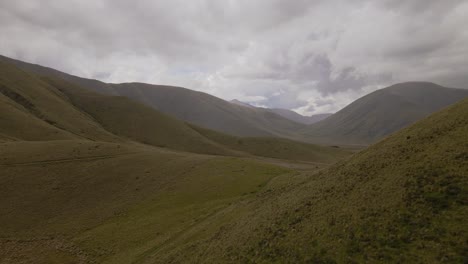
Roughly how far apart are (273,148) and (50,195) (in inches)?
5009

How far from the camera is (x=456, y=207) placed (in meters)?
14.2

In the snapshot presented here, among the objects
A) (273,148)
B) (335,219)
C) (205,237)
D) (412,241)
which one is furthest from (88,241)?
(273,148)

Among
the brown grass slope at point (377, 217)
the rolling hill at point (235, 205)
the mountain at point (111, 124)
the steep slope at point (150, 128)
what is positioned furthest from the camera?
the steep slope at point (150, 128)

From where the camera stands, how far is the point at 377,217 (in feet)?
51.4

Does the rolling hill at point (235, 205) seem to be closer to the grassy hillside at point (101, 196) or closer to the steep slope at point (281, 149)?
the grassy hillside at point (101, 196)

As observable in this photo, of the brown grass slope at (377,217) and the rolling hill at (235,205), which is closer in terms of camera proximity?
the brown grass slope at (377,217)

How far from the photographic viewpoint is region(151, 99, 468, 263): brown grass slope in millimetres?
13312

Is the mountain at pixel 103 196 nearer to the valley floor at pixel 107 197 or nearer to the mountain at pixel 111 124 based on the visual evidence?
the valley floor at pixel 107 197

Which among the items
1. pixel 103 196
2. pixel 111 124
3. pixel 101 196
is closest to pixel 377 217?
pixel 103 196

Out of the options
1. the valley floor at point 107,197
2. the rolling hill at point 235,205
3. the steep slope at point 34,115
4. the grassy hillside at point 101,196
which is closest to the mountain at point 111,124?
the steep slope at point 34,115

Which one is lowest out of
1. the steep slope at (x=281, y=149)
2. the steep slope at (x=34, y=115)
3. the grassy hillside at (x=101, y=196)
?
the grassy hillside at (x=101, y=196)

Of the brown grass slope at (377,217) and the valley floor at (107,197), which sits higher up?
the brown grass slope at (377,217)

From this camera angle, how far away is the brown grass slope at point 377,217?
13312 mm

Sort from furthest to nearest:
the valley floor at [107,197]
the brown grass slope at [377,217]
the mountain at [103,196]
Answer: the mountain at [103,196], the valley floor at [107,197], the brown grass slope at [377,217]
